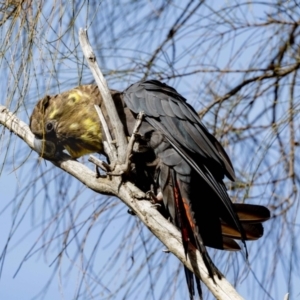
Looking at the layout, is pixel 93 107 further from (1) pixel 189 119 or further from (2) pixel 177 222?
(2) pixel 177 222

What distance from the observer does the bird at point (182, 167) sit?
2441mm

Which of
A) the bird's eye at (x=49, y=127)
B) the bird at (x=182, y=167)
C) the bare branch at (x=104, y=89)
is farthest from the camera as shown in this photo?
the bird's eye at (x=49, y=127)

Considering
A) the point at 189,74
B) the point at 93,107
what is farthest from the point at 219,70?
the point at 93,107

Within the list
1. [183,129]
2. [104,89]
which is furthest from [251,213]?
[104,89]

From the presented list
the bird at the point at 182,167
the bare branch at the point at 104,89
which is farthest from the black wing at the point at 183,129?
the bare branch at the point at 104,89

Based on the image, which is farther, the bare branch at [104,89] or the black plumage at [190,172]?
the black plumage at [190,172]

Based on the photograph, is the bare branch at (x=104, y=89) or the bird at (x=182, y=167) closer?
the bare branch at (x=104, y=89)

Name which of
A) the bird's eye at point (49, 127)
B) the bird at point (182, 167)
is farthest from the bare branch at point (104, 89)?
the bird's eye at point (49, 127)

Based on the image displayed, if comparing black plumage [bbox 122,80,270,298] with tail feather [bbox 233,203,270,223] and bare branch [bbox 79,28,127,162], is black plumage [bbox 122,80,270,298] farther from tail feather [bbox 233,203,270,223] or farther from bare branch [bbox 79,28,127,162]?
bare branch [bbox 79,28,127,162]

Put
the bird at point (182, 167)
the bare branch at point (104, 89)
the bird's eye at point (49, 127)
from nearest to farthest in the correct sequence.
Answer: the bare branch at point (104, 89) < the bird at point (182, 167) < the bird's eye at point (49, 127)

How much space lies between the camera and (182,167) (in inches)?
100

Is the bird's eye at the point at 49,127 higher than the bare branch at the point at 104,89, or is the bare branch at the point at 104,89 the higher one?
the bird's eye at the point at 49,127

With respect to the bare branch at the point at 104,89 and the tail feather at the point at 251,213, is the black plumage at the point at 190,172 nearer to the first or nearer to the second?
the tail feather at the point at 251,213

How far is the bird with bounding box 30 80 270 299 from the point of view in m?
2.44
